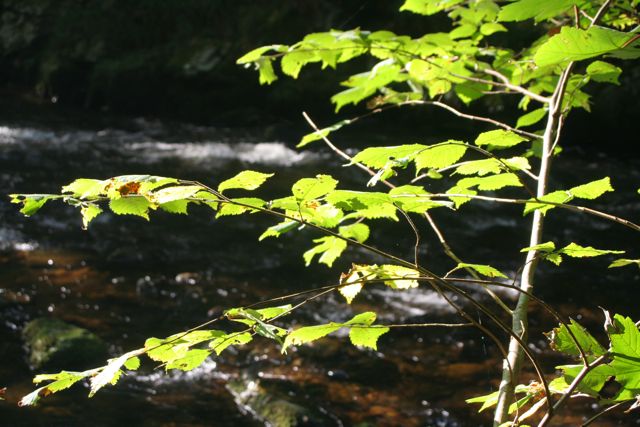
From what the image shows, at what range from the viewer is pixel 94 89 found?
13.9 m

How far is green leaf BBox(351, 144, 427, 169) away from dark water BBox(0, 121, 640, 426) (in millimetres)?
2552

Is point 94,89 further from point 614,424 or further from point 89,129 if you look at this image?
point 614,424

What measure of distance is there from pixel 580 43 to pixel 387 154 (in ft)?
1.11

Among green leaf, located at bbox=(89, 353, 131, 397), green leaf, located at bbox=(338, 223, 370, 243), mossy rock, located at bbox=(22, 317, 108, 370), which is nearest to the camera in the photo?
green leaf, located at bbox=(89, 353, 131, 397)

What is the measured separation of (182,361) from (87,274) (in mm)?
4953

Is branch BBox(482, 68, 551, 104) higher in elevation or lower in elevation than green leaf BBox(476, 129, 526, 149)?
lower

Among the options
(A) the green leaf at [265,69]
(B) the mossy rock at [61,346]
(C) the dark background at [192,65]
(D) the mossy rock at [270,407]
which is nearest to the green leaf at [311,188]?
(A) the green leaf at [265,69]

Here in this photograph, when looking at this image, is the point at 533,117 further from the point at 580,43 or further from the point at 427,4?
the point at 580,43

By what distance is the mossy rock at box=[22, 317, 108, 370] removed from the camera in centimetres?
405

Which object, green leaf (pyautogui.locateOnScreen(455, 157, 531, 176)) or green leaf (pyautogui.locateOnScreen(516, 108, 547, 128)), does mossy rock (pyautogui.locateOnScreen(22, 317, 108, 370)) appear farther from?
green leaf (pyautogui.locateOnScreen(455, 157, 531, 176))

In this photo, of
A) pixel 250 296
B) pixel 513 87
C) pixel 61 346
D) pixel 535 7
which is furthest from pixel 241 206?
pixel 250 296

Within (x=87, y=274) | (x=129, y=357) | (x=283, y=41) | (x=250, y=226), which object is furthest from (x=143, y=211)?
(x=283, y=41)

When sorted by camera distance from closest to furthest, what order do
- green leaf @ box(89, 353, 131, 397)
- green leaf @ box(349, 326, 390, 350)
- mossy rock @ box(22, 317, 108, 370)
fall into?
green leaf @ box(89, 353, 131, 397)
green leaf @ box(349, 326, 390, 350)
mossy rock @ box(22, 317, 108, 370)

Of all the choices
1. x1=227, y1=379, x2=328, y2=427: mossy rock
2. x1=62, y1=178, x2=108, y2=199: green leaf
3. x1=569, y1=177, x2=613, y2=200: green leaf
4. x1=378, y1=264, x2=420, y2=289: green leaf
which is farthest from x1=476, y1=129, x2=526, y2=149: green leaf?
x1=227, y1=379, x2=328, y2=427: mossy rock
